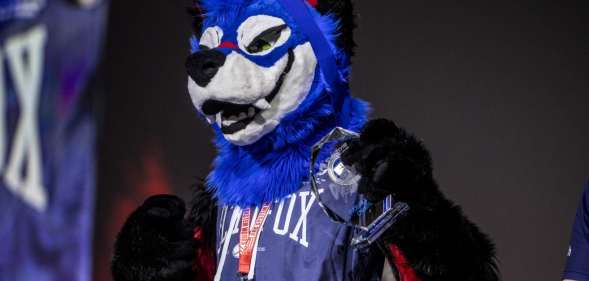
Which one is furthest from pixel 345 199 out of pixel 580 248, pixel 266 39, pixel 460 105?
pixel 460 105

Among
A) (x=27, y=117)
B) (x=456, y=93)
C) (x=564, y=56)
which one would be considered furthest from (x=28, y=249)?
(x=564, y=56)

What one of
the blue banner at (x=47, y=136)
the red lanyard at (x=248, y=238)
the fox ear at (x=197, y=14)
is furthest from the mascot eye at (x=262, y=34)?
the blue banner at (x=47, y=136)

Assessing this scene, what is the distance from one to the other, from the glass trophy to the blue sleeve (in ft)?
1.70

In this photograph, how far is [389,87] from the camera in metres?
2.01

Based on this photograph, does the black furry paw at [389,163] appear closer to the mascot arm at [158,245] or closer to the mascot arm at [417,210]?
the mascot arm at [417,210]

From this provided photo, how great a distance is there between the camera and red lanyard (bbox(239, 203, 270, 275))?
1.08m

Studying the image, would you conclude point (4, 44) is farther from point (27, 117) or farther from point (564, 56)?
point (564, 56)

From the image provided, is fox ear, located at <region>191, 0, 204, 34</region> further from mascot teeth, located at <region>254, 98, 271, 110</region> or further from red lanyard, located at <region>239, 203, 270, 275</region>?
red lanyard, located at <region>239, 203, 270, 275</region>

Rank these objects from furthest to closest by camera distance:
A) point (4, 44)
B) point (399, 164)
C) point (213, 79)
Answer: point (4, 44) < point (213, 79) < point (399, 164)

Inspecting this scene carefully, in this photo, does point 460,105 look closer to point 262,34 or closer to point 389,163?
point 262,34

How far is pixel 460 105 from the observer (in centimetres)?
196

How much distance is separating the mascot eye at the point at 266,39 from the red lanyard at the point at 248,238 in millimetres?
228

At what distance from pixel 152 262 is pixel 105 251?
0.85m

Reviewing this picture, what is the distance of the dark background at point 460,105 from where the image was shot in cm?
190
